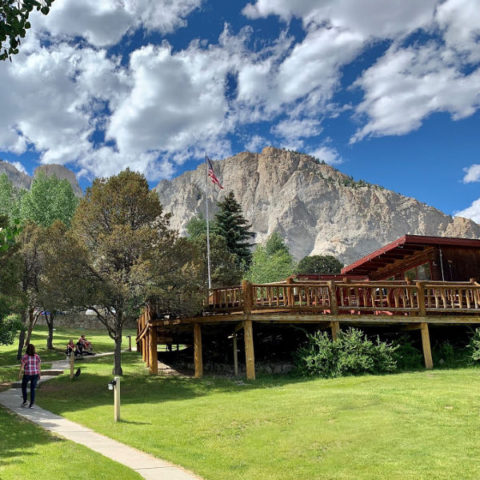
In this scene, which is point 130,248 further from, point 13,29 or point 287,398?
point 13,29

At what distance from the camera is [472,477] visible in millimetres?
6738

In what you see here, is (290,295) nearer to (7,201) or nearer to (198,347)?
(198,347)

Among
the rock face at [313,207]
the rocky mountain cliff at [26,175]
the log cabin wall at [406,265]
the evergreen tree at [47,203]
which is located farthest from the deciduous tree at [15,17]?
the rocky mountain cliff at [26,175]

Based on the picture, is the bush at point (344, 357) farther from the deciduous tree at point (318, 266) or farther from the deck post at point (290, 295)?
the deciduous tree at point (318, 266)

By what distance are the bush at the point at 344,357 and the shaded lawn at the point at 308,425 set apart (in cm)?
81

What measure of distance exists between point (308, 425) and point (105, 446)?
388cm

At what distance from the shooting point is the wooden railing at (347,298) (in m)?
17.4

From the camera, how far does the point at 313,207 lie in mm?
141750

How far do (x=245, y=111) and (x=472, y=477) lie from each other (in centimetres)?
10311

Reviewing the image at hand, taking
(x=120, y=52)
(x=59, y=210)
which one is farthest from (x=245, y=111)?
(x=120, y=52)

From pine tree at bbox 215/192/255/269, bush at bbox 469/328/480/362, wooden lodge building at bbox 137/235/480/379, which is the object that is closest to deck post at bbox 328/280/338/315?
wooden lodge building at bbox 137/235/480/379

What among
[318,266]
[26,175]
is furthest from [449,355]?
[26,175]

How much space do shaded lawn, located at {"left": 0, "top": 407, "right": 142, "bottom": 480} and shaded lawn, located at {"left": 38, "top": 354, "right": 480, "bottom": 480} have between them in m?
1.19

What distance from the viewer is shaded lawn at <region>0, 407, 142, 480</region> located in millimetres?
6945
